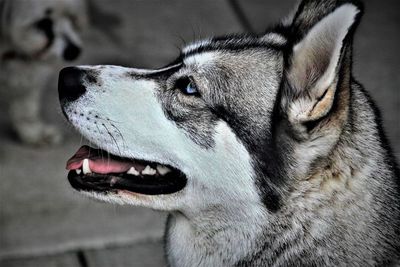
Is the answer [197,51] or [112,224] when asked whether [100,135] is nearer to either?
[197,51]

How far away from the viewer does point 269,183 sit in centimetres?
349

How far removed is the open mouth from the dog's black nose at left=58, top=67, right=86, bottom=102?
29cm

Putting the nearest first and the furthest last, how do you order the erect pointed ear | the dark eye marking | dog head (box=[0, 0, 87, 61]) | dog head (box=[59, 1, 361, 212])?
the erect pointed ear
dog head (box=[59, 1, 361, 212])
dog head (box=[0, 0, 87, 61])
the dark eye marking

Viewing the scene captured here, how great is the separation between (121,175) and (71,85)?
1.46 feet

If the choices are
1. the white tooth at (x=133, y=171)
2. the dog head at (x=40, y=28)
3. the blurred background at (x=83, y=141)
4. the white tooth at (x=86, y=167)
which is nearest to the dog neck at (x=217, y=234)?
the white tooth at (x=133, y=171)

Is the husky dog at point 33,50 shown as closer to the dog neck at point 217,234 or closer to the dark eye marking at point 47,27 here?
the dark eye marking at point 47,27

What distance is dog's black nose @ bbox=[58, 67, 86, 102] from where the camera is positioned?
12.0ft

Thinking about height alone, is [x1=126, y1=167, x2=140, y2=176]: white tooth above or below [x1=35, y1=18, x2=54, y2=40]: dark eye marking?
below

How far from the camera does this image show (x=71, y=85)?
12.1ft

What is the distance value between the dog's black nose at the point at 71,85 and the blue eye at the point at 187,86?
407mm

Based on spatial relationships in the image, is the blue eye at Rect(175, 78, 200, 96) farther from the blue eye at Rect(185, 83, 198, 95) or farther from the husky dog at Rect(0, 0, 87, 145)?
the husky dog at Rect(0, 0, 87, 145)

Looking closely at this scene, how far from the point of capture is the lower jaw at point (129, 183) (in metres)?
3.63

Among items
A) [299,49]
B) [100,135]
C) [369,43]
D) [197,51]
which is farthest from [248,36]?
[369,43]

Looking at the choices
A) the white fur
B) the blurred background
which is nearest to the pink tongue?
the white fur
